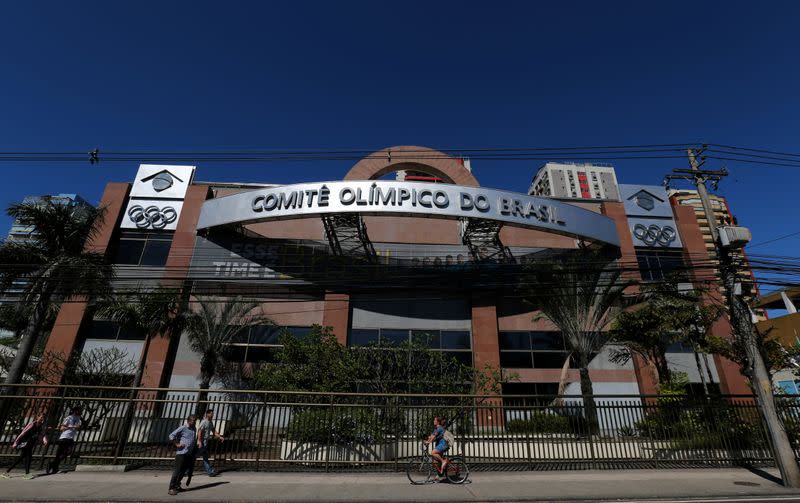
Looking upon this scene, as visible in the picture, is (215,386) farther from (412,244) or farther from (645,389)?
(645,389)

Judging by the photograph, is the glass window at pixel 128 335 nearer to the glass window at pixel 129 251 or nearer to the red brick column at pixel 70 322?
the red brick column at pixel 70 322

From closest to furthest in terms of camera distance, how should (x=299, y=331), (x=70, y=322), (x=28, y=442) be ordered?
(x=28, y=442) → (x=70, y=322) → (x=299, y=331)

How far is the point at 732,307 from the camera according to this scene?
12.6 m

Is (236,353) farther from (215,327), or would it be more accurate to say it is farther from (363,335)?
(363,335)

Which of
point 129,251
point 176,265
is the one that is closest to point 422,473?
point 176,265

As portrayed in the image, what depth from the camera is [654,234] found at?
2959 centimetres

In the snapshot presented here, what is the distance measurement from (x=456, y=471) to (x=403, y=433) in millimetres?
2215

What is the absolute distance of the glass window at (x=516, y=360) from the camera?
24.8 metres

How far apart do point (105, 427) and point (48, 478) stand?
1.55m

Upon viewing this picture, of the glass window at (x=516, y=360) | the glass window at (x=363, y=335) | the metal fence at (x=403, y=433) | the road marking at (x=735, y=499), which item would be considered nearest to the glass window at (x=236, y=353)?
the glass window at (x=363, y=335)

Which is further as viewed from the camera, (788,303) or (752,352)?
(788,303)

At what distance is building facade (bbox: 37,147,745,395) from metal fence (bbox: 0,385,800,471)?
1059cm

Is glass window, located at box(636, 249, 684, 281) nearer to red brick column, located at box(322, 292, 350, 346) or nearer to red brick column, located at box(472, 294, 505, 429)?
red brick column, located at box(472, 294, 505, 429)

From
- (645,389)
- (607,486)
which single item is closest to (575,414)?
(607,486)
